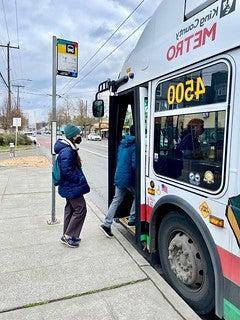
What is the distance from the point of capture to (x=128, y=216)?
5.26 metres

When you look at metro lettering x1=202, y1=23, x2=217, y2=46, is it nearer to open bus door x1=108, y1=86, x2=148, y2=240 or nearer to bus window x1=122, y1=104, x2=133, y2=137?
open bus door x1=108, y1=86, x2=148, y2=240

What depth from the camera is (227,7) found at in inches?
92.2

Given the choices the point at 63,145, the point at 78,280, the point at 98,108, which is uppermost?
the point at 98,108

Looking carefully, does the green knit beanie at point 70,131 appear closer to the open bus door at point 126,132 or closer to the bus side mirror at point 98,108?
the open bus door at point 126,132

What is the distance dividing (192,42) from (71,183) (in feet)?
8.09

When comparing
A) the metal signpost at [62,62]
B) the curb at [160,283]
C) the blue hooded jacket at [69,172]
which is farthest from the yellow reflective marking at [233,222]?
the metal signpost at [62,62]

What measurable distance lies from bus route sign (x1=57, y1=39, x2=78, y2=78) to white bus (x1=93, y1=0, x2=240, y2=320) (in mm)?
1631

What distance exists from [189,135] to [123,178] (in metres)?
1.73

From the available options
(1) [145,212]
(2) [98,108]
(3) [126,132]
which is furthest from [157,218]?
(2) [98,108]

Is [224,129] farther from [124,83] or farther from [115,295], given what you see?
[124,83]

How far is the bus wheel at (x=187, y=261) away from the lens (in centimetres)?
277

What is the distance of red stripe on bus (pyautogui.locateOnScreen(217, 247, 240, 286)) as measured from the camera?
7.49ft

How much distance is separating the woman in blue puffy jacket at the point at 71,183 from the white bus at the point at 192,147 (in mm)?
919

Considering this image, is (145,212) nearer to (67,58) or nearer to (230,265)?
(230,265)
